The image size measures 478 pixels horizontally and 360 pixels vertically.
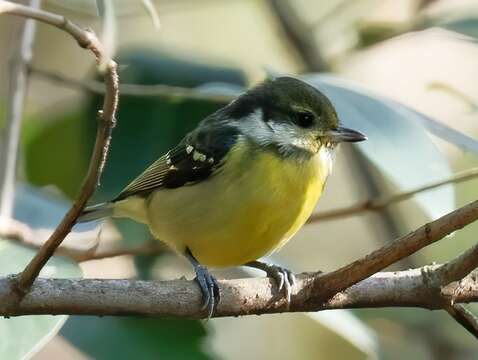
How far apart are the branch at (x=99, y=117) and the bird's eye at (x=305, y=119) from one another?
1.19 m

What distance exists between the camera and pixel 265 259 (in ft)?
9.35

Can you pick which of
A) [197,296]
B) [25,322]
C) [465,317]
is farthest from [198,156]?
[465,317]

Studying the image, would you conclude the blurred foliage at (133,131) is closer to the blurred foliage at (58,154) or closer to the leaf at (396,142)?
the blurred foliage at (58,154)

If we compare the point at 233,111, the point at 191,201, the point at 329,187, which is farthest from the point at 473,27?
the point at 329,187

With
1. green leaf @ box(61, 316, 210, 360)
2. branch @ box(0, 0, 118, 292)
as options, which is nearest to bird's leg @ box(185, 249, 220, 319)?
branch @ box(0, 0, 118, 292)

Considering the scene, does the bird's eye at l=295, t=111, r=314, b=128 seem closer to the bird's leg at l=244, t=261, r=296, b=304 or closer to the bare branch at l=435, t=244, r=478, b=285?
the bird's leg at l=244, t=261, r=296, b=304

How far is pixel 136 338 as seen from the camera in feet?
9.53

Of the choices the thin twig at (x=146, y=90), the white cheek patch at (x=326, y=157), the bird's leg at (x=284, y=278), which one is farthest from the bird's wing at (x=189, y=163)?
the bird's leg at (x=284, y=278)

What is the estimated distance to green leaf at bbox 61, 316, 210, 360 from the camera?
284 centimetres

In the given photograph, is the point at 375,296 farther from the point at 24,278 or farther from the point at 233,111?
the point at 233,111

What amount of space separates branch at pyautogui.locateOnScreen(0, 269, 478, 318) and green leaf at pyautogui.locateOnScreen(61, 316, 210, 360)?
2.39ft

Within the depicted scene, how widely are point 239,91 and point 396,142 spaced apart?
73cm

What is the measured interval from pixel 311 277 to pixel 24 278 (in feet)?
2.08

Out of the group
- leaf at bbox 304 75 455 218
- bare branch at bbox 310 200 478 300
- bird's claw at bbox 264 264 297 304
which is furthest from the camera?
leaf at bbox 304 75 455 218
